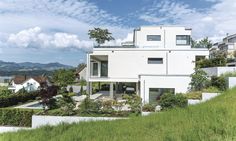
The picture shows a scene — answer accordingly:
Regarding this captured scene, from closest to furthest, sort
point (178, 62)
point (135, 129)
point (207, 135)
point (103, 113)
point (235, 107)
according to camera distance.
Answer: point (207, 135) < point (135, 129) < point (235, 107) < point (103, 113) < point (178, 62)

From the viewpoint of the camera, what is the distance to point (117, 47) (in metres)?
34.5

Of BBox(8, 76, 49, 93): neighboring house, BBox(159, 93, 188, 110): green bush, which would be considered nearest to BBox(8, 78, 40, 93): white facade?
BBox(8, 76, 49, 93): neighboring house

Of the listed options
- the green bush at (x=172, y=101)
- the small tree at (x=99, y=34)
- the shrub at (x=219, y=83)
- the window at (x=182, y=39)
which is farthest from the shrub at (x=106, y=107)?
the small tree at (x=99, y=34)

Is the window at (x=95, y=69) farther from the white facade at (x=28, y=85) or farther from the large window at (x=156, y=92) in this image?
the white facade at (x=28, y=85)

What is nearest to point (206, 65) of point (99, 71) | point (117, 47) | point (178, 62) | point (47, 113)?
point (178, 62)

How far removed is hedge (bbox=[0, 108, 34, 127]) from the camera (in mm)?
22811

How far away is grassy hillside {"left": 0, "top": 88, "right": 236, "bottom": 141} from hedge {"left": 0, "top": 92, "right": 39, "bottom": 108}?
70.7 feet

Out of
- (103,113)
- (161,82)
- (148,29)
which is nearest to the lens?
(103,113)

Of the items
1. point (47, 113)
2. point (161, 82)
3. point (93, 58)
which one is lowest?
point (47, 113)

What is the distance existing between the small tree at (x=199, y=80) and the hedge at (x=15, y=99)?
1969 cm

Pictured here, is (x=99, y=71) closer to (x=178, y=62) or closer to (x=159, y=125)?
(x=178, y=62)

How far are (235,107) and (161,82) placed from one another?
46.9 ft

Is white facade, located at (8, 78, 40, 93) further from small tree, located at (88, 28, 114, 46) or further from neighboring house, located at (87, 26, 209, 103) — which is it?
neighboring house, located at (87, 26, 209, 103)

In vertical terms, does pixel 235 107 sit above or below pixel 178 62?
below
